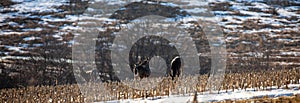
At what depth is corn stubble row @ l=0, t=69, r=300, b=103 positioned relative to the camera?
567 inches

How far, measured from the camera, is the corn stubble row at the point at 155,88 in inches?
567

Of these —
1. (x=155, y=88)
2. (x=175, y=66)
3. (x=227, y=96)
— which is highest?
(x=175, y=66)

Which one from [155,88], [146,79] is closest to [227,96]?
[155,88]

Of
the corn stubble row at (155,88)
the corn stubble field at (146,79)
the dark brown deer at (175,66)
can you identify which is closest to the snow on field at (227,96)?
the corn stubble field at (146,79)

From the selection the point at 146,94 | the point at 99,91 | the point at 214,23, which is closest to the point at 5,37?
the point at 214,23

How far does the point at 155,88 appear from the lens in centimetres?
1501

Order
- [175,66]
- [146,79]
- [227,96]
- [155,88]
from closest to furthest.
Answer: [227,96] < [175,66] < [155,88] < [146,79]

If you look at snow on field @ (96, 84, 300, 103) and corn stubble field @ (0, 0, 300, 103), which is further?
corn stubble field @ (0, 0, 300, 103)

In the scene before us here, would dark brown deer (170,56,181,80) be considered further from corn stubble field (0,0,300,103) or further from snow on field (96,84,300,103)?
snow on field (96,84,300,103)

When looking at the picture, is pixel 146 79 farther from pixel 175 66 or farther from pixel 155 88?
pixel 175 66

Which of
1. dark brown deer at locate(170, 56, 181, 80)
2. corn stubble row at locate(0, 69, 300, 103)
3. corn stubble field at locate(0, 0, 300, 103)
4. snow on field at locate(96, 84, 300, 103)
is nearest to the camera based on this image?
snow on field at locate(96, 84, 300, 103)

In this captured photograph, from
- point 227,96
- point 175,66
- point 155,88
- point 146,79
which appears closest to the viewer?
point 227,96

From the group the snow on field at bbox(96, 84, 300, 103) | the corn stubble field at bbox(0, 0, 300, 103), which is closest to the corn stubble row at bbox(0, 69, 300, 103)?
the corn stubble field at bbox(0, 0, 300, 103)

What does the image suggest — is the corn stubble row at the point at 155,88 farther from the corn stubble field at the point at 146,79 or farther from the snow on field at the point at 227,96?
the snow on field at the point at 227,96
